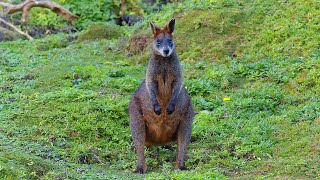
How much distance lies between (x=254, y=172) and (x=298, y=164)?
0.44m

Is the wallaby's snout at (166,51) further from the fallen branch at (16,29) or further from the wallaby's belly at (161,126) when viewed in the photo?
the fallen branch at (16,29)

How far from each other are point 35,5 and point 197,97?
24.2 ft

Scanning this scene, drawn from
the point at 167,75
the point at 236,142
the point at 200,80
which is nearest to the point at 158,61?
the point at 167,75

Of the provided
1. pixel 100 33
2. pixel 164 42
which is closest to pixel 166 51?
pixel 164 42

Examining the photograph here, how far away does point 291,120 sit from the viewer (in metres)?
7.93

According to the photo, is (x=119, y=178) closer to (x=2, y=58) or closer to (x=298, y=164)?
(x=298, y=164)

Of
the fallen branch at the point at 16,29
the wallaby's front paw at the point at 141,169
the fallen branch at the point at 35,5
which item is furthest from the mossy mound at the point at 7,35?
the wallaby's front paw at the point at 141,169

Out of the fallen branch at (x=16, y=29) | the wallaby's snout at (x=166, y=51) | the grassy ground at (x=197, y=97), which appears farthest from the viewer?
the fallen branch at (x=16, y=29)

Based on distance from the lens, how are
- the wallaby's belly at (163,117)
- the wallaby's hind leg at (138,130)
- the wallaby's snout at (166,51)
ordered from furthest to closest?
1. the wallaby's belly at (163,117)
2. the wallaby's snout at (166,51)
3. the wallaby's hind leg at (138,130)

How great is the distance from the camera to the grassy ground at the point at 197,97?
688 cm

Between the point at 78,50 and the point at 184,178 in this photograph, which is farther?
the point at 78,50

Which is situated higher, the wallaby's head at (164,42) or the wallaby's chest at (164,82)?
the wallaby's head at (164,42)

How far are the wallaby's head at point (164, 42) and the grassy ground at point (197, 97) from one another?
1200 millimetres

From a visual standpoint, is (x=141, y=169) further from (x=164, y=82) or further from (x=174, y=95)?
(x=164, y=82)
